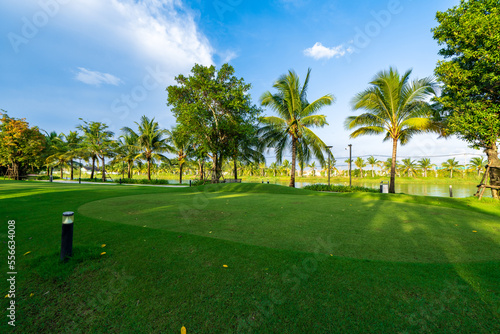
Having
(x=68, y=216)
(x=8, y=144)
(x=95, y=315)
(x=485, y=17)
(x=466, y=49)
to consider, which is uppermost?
(x=485, y=17)

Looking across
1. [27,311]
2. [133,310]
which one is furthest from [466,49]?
[27,311]

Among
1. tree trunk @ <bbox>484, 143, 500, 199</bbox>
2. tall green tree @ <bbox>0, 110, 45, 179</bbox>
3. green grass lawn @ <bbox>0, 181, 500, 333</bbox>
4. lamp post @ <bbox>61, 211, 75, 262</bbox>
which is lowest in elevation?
green grass lawn @ <bbox>0, 181, 500, 333</bbox>

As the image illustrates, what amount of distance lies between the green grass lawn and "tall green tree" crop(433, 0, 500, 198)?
26.2ft

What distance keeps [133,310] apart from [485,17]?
51.6 ft

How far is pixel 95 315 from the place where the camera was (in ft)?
6.46

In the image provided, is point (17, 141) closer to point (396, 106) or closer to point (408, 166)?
point (396, 106)

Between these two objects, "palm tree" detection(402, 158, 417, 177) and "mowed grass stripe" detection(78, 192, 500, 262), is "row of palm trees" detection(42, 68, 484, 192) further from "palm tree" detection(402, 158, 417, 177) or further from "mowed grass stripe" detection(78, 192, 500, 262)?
"palm tree" detection(402, 158, 417, 177)

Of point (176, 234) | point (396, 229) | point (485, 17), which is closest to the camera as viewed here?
point (176, 234)

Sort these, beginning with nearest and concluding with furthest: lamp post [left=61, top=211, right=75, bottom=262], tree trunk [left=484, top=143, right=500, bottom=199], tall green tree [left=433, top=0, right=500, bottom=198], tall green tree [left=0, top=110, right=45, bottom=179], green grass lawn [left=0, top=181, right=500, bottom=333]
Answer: green grass lawn [left=0, top=181, right=500, bottom=333]
lamp post [left=61, top=211, right=75, bottom=262]
tall green tree [left=433, top=0, right=500, bottom=198]
tree trunk [left=484, top=143, right=500, bottom=199]
tall green tree [left=0, top=110, right=45, bottom=179]

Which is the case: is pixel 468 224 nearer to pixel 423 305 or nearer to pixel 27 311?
pixel 423 305

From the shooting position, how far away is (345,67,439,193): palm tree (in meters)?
14.5

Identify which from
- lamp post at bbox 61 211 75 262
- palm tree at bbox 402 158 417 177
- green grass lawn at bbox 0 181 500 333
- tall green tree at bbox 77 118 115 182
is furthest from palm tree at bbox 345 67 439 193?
palm tree at bbox 402 158 417 177

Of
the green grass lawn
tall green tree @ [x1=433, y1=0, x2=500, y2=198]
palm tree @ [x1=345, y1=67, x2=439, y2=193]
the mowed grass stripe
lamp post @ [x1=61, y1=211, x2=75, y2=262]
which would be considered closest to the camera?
the green grass lawn

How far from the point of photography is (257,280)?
251 cm
